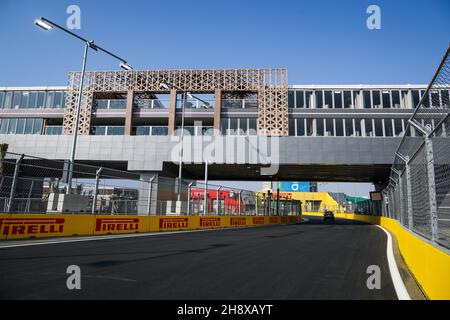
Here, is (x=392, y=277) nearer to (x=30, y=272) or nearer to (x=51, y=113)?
(x=30, y=272)

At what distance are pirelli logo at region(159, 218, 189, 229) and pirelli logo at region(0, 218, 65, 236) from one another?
19.1 ft

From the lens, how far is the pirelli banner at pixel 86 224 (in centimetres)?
1018

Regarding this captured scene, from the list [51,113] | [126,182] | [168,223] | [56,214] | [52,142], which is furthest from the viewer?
[51,113]

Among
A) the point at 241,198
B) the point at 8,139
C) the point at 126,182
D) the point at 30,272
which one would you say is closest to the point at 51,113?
the point at 8,139

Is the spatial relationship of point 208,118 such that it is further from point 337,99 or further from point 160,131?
point 337,99

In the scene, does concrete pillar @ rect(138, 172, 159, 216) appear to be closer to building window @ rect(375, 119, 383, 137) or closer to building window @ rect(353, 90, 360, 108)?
building window @ rect(375, 119, 383, 137)

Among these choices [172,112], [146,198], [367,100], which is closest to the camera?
[146,198]

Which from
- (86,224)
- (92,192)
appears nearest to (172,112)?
(92,192)

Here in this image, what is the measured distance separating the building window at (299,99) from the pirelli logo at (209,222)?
80.3 ft

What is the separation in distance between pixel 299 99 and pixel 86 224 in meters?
34.2

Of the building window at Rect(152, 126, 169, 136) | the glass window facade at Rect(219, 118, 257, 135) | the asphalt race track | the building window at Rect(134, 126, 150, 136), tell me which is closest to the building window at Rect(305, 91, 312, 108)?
the glass window facade at Rect(219, 118, 257, 135)

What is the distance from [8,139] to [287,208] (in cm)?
3211

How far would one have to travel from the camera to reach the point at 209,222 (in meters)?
21.0

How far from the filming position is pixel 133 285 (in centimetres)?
450
